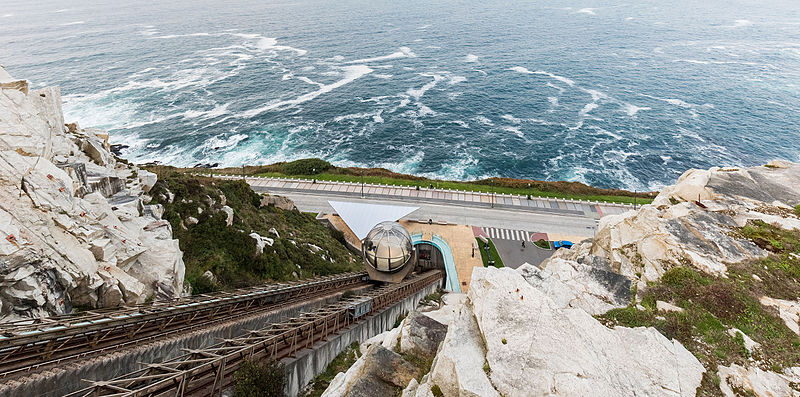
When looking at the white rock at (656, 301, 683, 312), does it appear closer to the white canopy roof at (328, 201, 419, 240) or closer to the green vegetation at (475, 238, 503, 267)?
the green vegetation at (475, 238, 503, 267)

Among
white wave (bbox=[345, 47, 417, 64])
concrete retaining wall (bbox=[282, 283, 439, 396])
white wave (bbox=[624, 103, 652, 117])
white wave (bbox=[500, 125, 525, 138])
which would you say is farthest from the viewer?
white wave (bbox=[345, 47, 417, 64])

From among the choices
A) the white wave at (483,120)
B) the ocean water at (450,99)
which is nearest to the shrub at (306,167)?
the ocean water at (450,99)

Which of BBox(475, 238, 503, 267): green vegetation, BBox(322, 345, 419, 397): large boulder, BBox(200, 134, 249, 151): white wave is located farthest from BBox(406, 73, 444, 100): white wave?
BBox(322, 345, 419, 397): large boulder

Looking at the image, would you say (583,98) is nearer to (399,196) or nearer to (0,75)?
(399,196)

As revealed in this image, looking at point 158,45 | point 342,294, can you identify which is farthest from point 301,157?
point 158,45

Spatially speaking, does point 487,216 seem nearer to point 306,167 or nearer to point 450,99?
point 306,167

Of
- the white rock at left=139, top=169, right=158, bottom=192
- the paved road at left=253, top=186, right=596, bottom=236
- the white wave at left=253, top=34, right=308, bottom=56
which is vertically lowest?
the paved road at left=253, top=186, right=596, bottom=236
